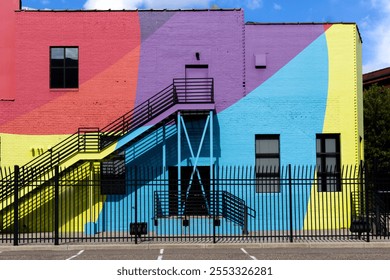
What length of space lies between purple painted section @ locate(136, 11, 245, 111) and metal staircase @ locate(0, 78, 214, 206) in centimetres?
46

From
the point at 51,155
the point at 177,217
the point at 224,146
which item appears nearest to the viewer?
the point at 177,217

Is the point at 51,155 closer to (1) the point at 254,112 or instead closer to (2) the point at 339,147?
(1) the point at 254,112

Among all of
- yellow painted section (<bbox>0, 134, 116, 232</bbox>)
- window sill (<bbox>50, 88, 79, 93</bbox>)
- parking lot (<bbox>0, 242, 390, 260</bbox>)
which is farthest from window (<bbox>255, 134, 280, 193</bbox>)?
window sill (<bbox>50, 88, 79, 93</bbox>)

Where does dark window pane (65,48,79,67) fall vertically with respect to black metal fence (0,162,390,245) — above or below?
above

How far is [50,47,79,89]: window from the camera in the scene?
86.0 ft

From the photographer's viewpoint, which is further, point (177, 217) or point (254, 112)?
point (254, 112)

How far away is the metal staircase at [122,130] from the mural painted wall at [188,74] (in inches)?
15.3

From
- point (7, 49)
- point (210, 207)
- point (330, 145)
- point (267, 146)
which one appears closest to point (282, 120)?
point (267, 146)

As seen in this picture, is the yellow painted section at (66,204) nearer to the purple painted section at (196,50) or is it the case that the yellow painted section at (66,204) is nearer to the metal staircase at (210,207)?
the metal staircase at (210,207)

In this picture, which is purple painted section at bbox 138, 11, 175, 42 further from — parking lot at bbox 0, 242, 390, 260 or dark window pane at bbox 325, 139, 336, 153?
parking lot at bbox 0, 242, 390, 260

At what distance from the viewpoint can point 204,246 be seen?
1925cm

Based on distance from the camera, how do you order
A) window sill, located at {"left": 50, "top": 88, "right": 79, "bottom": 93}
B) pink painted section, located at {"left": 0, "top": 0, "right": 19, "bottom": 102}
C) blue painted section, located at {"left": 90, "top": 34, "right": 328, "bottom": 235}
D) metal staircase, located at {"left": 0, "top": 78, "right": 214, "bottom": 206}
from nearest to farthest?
1. metal staircase, located at {"left": 0, "top": 78, "right": 214, "bottom": 206}
2. blue painted section, located at {"left": 90, "top": 34, "right": 328, "bottom": 235}
3. window sill, located at {"left": 50, "top": 88, "right": 79, "bottom": 93}
4. pink painted section, located at {"left": 0, "top": 0, "right": 19, "bottom": 102}

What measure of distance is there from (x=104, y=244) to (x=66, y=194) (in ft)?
20.4

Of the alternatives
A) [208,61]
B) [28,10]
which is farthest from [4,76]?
[208,61]
